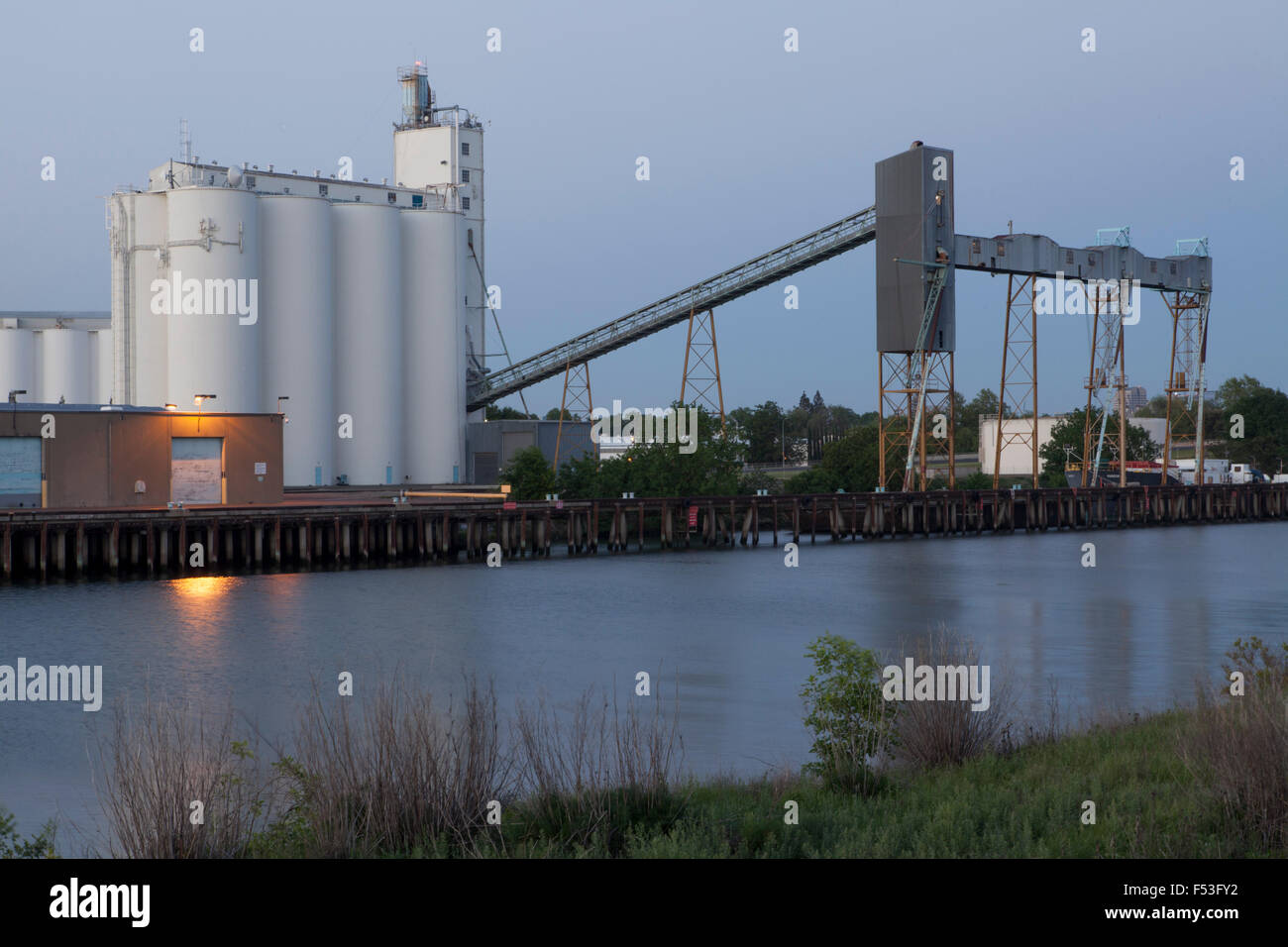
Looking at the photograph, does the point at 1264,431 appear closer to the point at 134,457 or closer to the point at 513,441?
the point at 513,441

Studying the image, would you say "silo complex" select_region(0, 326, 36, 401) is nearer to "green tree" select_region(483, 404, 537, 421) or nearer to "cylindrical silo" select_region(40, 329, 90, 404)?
"cylindrical silo" select_region(40, 329, 90, 404)

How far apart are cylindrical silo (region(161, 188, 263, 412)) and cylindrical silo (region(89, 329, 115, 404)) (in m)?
13.5

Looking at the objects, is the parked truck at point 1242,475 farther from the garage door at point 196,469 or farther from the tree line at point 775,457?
the garage door at point 196,469

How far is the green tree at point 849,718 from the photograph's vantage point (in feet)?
40.1

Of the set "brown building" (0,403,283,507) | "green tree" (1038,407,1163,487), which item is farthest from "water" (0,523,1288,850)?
"green tree" (1038,407,1163,487)

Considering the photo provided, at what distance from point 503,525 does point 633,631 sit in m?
23.0

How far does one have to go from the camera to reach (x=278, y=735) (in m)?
19.0

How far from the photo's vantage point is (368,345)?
69.3 m

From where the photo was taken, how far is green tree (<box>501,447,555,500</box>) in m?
64.6

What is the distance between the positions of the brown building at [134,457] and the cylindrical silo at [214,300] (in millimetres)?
11827

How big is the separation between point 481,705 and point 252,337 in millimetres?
57069

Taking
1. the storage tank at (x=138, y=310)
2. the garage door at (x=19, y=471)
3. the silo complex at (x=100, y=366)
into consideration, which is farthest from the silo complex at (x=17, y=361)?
the garage door at (x=19, y=471)

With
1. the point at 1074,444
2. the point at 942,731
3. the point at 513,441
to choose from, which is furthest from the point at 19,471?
the point at 1074,444

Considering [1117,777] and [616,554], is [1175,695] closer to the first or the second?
[1117,777]
